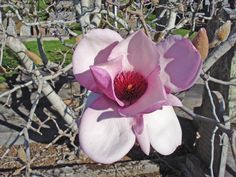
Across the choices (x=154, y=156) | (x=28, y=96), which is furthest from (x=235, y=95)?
(x=28, y=96)

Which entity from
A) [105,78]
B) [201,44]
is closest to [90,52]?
[105,78]

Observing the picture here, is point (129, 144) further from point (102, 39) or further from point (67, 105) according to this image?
point (67, 105)

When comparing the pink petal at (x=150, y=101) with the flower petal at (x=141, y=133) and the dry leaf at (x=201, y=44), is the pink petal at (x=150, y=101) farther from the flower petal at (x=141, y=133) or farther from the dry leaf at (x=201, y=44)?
the dry leaf at (x=201, y=44)

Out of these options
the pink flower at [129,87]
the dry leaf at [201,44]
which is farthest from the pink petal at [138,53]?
the dry leaf at [201,44]

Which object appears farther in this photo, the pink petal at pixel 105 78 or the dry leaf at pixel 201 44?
the dry leaf at pixel 201 44

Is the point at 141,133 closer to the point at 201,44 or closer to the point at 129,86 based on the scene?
the point at 129,86

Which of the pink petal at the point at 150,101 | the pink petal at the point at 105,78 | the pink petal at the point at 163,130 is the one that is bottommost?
the pink petal at the point at 163,130
